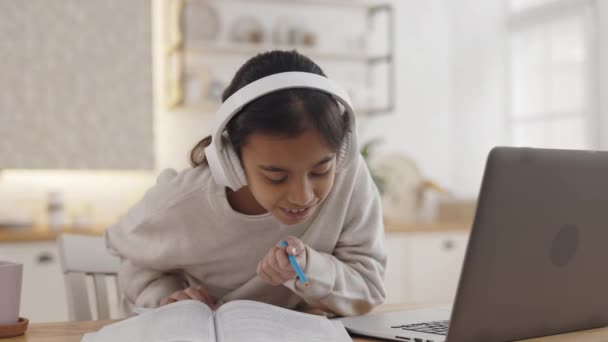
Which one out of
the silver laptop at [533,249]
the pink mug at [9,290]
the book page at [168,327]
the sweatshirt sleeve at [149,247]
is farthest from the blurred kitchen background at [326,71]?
the silver laptop at [533,249]

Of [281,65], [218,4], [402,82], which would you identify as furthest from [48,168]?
[281,65]

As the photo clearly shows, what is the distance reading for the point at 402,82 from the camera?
14.4 ft

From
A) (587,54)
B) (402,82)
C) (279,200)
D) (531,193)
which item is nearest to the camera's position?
(531,193)

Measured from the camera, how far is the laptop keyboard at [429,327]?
42.5 inches

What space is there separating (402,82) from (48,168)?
210 cm

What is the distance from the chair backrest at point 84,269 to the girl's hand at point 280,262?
592 millimetres

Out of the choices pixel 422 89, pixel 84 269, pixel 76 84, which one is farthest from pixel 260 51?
pixel 84 269

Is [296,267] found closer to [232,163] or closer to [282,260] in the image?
[282,260]

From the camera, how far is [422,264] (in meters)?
3.76

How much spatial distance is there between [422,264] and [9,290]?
2.90 metres

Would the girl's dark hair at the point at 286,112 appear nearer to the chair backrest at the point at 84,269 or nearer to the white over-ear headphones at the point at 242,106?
the white over-ear headphones at the point at 242,106

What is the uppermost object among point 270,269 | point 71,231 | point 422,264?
point 270,269

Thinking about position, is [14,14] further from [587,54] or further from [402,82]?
[587,54]

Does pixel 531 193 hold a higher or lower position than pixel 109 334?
higher
